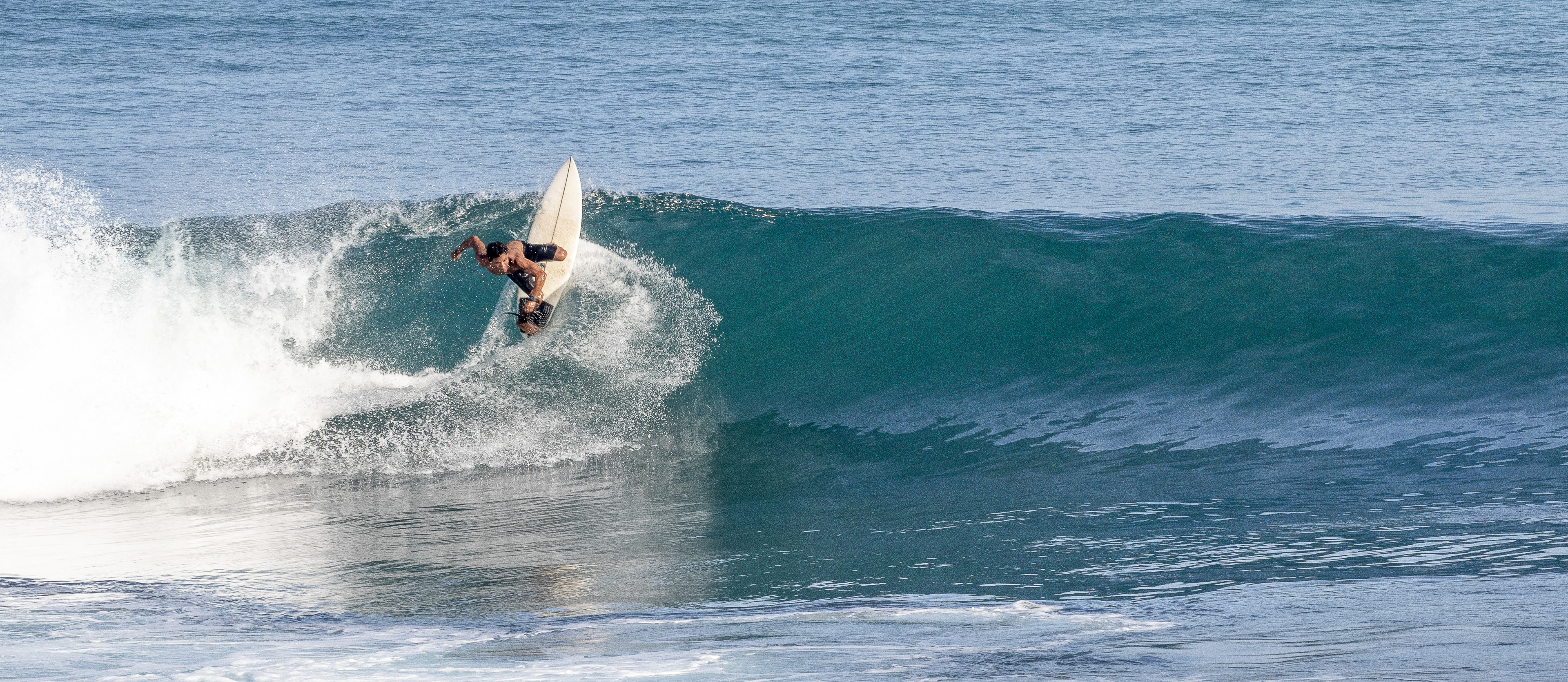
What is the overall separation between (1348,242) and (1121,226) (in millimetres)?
2097

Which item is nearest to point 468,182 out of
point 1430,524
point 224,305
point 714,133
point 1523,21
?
point 714,133

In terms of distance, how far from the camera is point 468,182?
18969mm

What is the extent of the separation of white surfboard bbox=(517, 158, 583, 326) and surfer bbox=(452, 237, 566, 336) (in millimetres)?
759

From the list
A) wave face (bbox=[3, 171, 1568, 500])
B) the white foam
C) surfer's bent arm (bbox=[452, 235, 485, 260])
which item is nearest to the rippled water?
wave face (bbox=[3, 171, 1568, 500])

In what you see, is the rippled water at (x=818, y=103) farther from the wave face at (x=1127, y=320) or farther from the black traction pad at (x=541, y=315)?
the black traction pad at (x=541, y=315)

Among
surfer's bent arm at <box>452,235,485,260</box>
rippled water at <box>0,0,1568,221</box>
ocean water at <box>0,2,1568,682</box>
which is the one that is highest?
rippled water at <box>0,0,1568,221</box>

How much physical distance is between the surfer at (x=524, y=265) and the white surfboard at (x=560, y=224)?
76cm

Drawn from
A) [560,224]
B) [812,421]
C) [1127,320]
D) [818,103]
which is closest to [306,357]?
[560,224]

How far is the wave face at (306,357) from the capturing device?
8.38 m

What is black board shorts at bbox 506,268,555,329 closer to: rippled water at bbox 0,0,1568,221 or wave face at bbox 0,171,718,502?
wave face at bbox 0,171,718,502

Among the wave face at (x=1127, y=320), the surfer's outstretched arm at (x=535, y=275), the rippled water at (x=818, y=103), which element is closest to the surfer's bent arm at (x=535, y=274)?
the surfer's outstretched arm at (x=535, y=275)

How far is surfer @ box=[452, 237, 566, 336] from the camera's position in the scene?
8.16 metres

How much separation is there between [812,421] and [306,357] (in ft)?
13.7

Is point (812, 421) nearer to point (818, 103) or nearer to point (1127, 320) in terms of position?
point (1127, 320)
